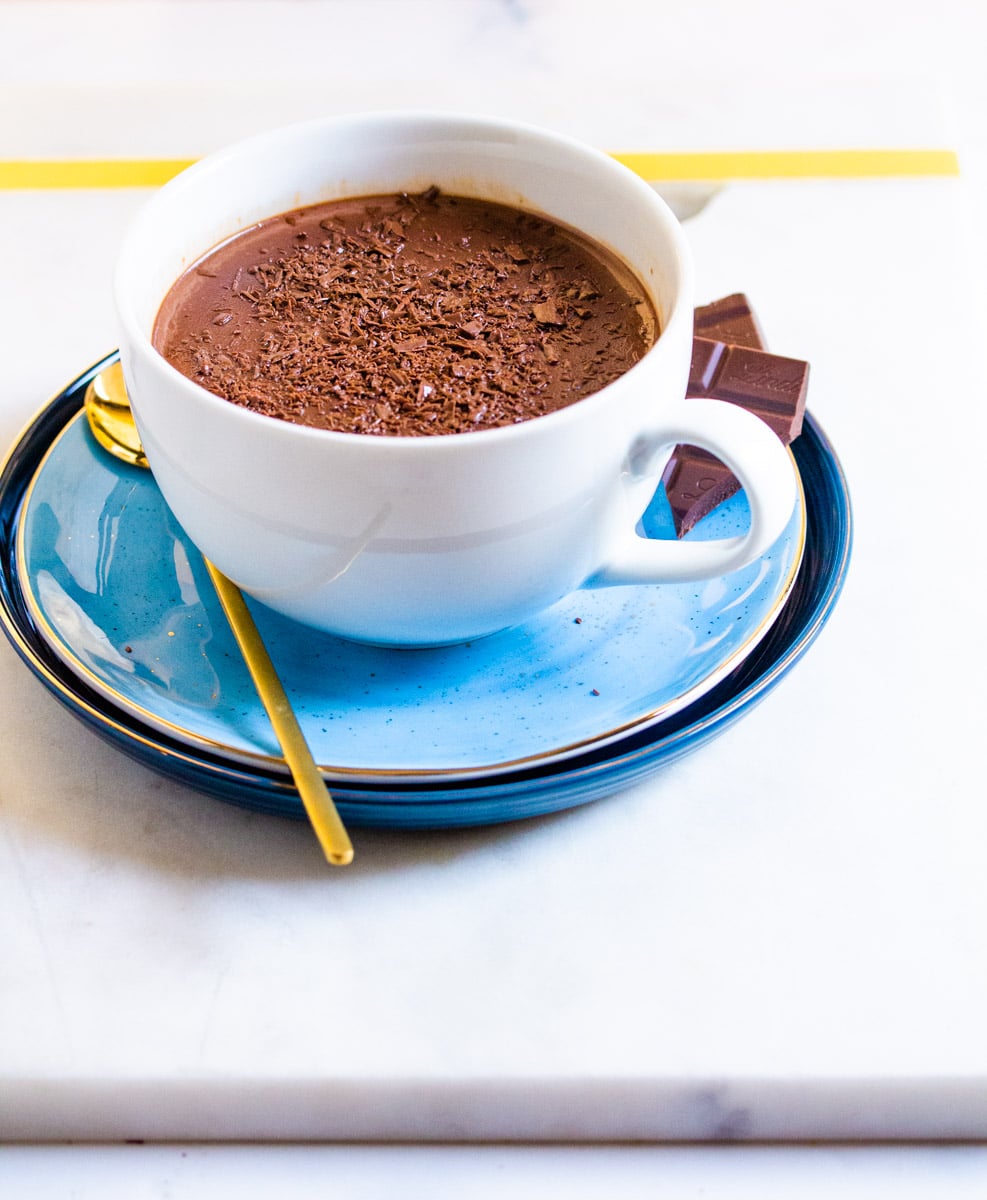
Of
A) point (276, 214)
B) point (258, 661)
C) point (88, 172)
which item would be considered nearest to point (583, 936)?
point (258, 661)

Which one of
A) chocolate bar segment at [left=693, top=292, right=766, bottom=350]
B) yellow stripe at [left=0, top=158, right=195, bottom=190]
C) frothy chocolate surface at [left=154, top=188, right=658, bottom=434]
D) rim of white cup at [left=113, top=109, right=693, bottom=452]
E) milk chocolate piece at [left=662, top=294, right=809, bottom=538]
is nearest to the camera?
rim of white cup at [left=113, top=109, right=693, bottom=452]

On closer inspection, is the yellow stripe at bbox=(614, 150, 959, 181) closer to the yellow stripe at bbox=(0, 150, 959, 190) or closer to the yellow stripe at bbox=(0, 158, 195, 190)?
the yellow stripe at bbox=(0, 150, 959, 190)

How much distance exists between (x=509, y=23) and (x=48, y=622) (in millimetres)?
1823

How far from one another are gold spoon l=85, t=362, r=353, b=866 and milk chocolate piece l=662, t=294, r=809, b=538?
44 cm

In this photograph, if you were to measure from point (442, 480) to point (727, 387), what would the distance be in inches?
21.7

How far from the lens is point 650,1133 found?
937mm

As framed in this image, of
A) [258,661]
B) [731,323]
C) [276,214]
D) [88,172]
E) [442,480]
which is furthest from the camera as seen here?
[88,172]

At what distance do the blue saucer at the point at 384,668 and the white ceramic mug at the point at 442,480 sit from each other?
0.17ft

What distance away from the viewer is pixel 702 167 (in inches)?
74.1

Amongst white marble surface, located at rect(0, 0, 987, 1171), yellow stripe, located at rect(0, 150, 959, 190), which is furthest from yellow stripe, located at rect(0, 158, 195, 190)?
white marble surface, located at rect(0, 0, 987, 1171)

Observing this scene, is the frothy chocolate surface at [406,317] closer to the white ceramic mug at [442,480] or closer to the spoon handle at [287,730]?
the white ceramic mug at [442,480]

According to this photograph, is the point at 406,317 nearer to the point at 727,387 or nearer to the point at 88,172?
the point at 727,387

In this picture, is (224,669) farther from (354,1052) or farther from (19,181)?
(19,181)

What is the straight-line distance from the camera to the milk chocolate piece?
1.24 meters
